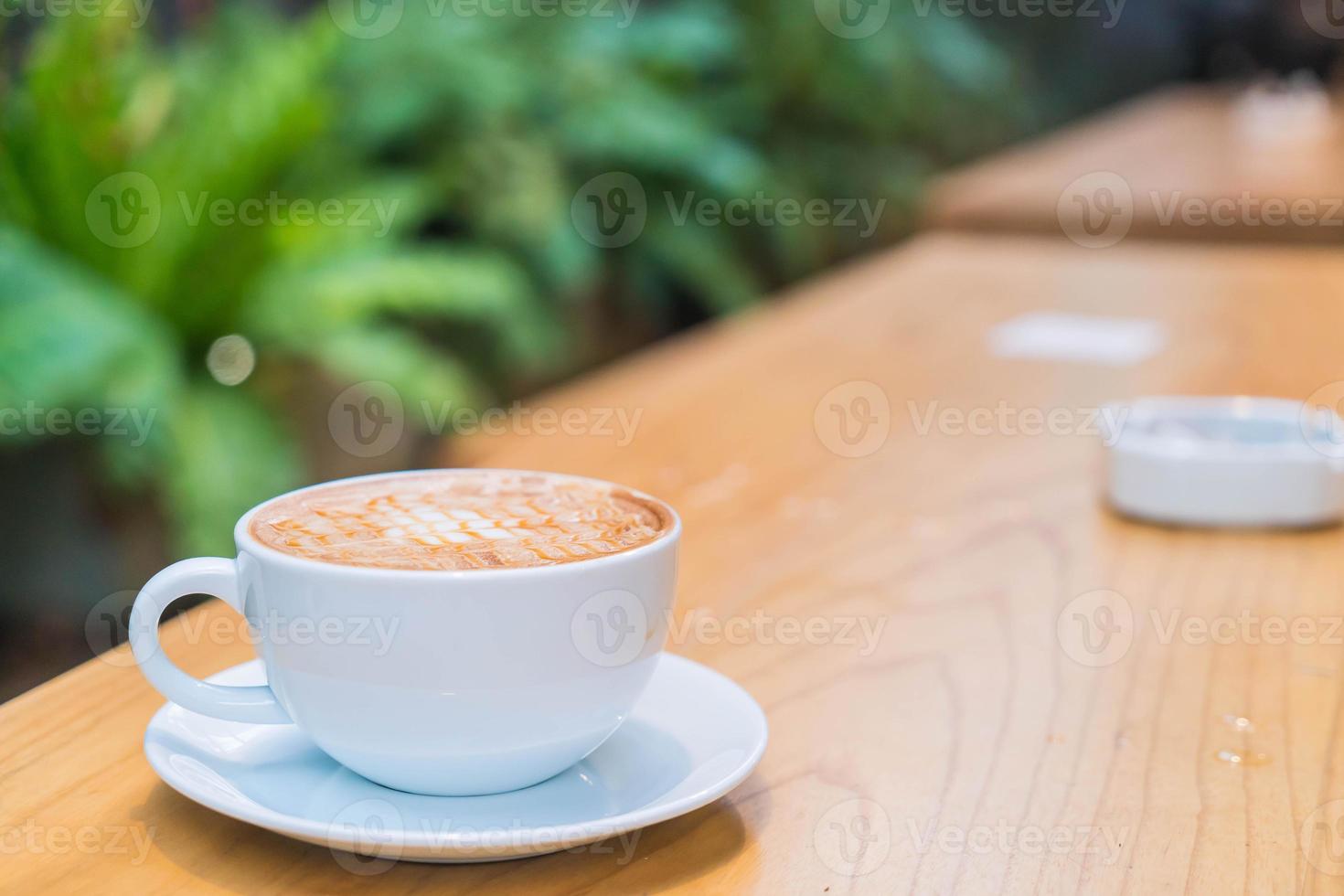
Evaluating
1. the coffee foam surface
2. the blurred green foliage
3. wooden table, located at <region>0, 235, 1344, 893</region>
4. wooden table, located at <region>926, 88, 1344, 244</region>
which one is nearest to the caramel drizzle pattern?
the coffee foam surface

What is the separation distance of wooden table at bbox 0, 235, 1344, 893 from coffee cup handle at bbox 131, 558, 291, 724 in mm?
40

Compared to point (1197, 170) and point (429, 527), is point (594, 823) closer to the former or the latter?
point (429, 527)

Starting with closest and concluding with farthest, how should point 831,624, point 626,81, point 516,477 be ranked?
point 516,477 < point 831,624 < point 626,81

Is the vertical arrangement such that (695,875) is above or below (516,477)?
below

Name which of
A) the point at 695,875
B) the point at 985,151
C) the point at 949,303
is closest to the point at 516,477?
the point at 695,875

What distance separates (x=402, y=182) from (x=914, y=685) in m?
2.90

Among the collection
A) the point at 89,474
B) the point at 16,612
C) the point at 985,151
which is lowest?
the point at 16,612

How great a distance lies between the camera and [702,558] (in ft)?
2.59

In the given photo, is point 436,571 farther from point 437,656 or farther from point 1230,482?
point 1230,482

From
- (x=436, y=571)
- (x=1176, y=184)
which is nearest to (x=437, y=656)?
(x=436, y=571)

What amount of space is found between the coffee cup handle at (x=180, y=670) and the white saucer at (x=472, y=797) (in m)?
0.02

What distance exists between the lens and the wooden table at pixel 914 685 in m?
Answer: 0.47

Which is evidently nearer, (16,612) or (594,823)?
(594,823)

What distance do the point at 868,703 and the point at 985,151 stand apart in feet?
18.0
